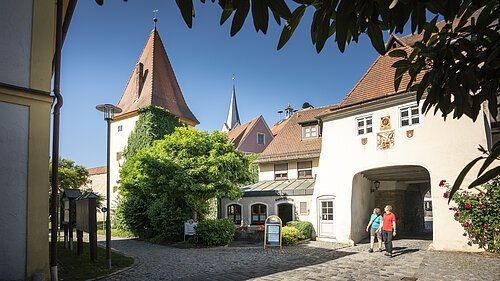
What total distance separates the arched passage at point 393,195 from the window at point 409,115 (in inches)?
71.1

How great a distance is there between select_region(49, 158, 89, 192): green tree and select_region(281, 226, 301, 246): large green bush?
23712 millimetres

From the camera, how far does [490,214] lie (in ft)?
41.6

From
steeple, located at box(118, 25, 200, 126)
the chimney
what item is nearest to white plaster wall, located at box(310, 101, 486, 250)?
steeple, located at box(118, 25, 200, 126)

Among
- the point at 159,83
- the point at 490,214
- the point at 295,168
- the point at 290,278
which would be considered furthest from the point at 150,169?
the point at 159,83

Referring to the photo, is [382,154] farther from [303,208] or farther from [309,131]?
[309,131]

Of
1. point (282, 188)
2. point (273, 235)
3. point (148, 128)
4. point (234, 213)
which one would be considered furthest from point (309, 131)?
point (148, 128)

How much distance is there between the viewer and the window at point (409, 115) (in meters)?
15.2

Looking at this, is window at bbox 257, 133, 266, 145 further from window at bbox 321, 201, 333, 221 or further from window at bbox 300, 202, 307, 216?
window at bbox 321, 201, 333, 221

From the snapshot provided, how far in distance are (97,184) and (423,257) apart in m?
36.6

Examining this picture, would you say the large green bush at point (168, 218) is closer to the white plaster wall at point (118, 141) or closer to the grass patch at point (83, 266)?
the grass patch at point (83, 266)

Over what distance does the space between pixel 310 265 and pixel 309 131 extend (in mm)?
14245

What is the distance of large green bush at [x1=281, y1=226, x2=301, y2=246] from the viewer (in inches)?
675

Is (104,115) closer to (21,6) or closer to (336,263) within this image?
(21,6)

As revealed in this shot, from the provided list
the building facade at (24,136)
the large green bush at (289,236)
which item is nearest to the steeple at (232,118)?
the large green bush at (289,236)
